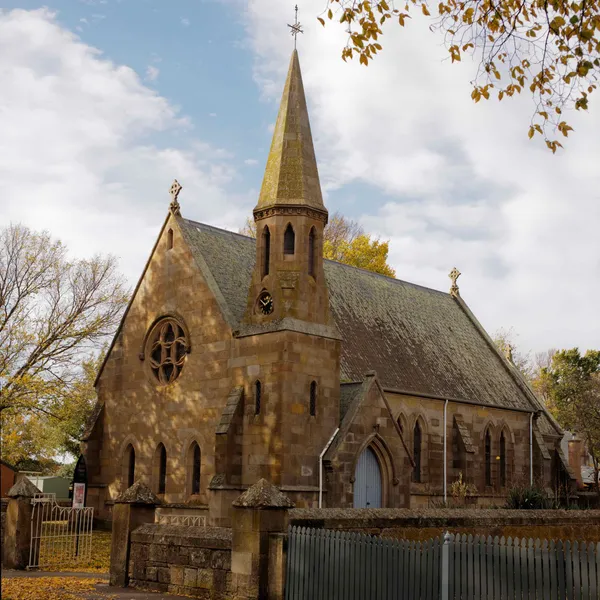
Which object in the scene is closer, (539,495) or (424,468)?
(539,495)

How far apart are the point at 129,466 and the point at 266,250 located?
9.70 metres

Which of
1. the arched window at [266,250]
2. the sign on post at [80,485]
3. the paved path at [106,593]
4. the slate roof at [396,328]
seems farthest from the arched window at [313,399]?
the paved path at [106,593]

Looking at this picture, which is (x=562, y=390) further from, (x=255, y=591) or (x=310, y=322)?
(x=255, y=591)

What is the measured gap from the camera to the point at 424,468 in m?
32.8

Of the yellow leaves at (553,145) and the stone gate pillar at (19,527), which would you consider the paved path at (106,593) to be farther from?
the yellow leaves at (553,145)

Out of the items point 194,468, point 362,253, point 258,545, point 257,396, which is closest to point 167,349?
point 194,468

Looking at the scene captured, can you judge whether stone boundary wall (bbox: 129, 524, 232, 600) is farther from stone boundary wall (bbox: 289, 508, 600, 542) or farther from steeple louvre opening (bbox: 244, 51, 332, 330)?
steeple louvre opening (bbox: 244, 51, 332, 330)

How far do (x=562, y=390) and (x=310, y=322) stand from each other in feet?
137

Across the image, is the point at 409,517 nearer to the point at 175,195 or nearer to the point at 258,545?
the point at 258,545

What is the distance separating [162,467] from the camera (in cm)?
2967

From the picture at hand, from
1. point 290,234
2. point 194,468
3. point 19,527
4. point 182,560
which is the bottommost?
point 182,560

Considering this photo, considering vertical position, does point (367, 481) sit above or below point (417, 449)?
below

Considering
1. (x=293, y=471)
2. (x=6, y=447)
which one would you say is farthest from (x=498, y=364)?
(x=6, y=447)

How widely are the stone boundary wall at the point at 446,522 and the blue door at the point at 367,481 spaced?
19.5 feet
